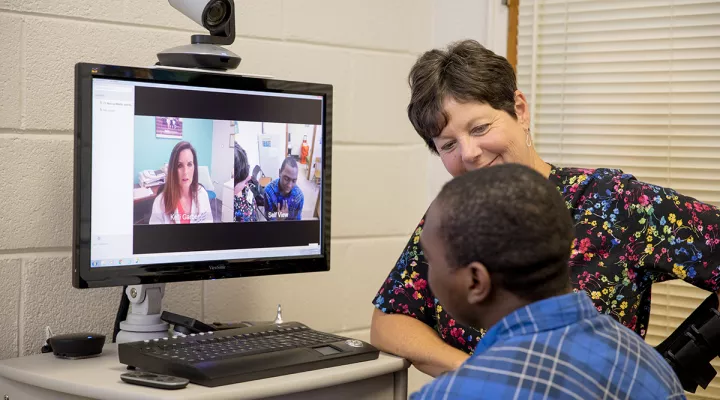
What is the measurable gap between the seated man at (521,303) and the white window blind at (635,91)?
4.71 ft

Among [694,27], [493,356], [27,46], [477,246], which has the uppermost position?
[694,27]

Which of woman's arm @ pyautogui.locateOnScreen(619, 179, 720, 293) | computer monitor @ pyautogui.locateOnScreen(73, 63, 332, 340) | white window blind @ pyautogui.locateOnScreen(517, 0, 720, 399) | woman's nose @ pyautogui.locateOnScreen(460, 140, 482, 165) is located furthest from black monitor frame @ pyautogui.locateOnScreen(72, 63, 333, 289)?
white window blind @ pyautogui.locateOnScreen(517, 0, 720, 399)

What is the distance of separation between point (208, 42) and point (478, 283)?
1009 mm

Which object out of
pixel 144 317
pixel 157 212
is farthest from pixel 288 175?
pixel 144 317

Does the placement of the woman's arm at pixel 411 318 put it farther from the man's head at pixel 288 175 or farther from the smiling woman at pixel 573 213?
the man's head at pixel 288 175

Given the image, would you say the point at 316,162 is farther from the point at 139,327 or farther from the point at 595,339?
the point at 595,339

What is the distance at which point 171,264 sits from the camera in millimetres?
1712

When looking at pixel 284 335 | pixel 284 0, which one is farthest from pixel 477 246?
pixel 284 0

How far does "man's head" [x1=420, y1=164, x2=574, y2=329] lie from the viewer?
0.96 meters

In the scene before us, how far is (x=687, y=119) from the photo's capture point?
235cm

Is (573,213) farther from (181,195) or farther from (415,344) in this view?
(181,195)

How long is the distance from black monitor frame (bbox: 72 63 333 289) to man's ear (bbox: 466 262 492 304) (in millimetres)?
839

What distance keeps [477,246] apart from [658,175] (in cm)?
157

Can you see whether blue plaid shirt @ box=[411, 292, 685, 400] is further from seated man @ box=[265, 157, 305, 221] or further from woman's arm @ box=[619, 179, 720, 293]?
seated man @ box=[265, 157, 305, 221]
